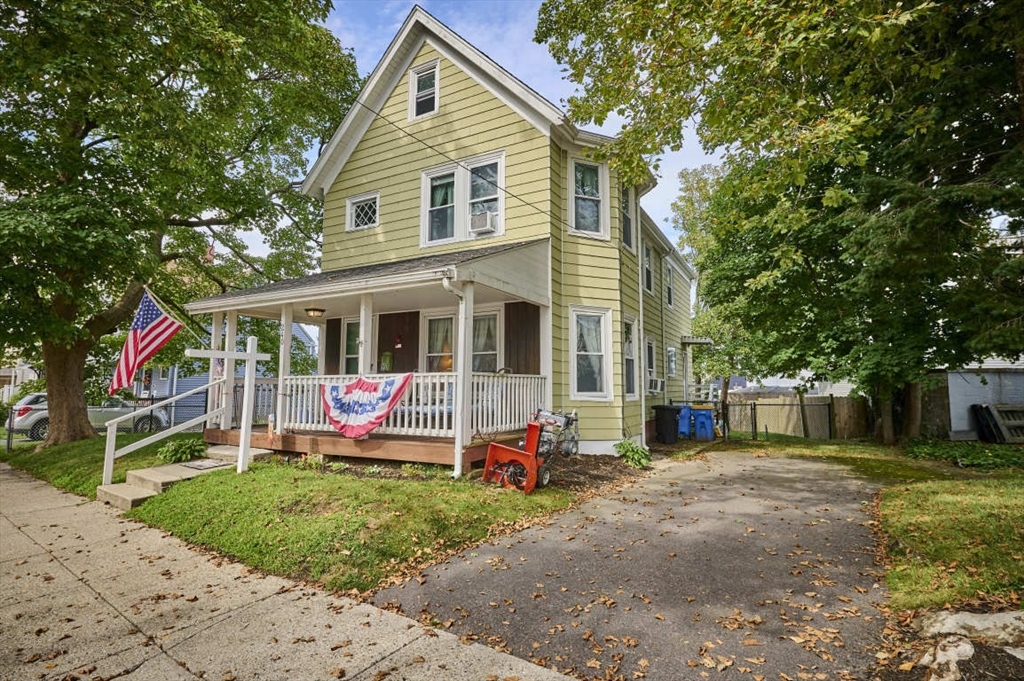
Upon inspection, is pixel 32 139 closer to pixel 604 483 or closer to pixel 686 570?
pixel 604 483

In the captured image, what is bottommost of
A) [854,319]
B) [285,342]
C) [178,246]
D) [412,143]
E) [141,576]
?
[141,576]

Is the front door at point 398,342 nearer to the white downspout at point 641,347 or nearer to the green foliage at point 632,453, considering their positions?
the green foliage at point 632,453

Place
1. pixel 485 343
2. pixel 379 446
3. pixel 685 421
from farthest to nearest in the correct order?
1. pixel 685 421
2. pixel 485 343
3. pixel 379 446

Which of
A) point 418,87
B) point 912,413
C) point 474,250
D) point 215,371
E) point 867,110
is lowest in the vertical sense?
point 912,413

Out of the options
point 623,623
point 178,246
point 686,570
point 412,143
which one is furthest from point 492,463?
point 178,246

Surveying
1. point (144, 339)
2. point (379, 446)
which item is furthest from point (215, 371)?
point (379, 446)

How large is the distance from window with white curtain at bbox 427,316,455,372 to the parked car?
10901 mm

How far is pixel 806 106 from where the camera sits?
17.4ft

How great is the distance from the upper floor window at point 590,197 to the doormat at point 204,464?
8.40 m

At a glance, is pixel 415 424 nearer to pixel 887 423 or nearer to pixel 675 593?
pixel 675 593

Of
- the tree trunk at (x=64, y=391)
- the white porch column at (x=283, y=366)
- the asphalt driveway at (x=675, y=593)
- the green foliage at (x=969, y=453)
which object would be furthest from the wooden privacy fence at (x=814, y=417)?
the tree trunk at (x=64, y=391)

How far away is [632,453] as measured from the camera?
32.7 ft

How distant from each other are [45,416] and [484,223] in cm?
1712

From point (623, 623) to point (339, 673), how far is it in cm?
198
